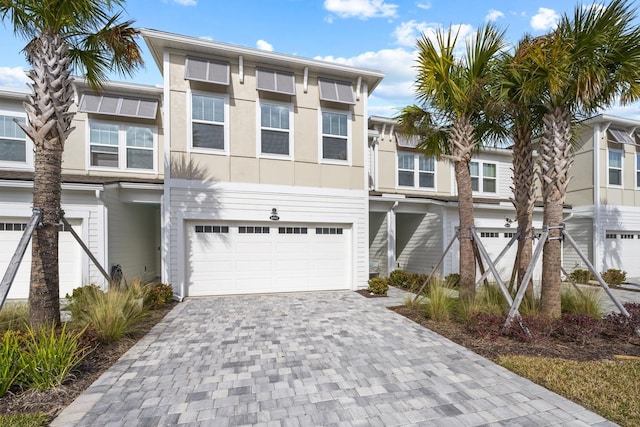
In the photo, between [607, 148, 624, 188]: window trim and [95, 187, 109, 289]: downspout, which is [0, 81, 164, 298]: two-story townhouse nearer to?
[95, 187, 109, 289]: downspout

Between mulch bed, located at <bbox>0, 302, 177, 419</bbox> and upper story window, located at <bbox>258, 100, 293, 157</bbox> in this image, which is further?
upper story window, located at <bbox>258, 100, 293, 157</bbox>

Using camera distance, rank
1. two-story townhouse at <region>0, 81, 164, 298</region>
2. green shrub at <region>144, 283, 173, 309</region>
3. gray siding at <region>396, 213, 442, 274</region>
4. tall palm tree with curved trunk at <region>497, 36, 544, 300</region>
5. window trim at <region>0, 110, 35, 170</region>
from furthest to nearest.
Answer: gray siding at <region>396, 213, 442, 274</region>, window trim at <region>0, 110, 35, 170</region>, two-story townhouse at <region>0, 81, 164, 298</region>, green shrub at <region>144, 283, 173, 309</region>, tall palm tree with curved trunk at <region>497, 36, 544, 300</region>

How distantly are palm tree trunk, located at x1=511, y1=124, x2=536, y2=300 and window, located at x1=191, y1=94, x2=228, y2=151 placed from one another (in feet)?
25.6

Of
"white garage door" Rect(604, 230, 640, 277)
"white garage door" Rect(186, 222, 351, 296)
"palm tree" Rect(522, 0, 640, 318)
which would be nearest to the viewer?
"palm tree" Rect(522, 0, 640, 318)

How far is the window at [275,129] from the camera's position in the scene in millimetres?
9500

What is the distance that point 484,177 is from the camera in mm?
15219

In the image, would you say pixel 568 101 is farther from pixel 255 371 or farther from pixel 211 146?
pixel 211 146

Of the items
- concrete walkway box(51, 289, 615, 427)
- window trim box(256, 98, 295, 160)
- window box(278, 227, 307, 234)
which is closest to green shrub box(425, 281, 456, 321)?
concrete walkway box(51, 289, 615, 427)

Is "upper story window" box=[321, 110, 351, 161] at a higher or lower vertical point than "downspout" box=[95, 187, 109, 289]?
higher

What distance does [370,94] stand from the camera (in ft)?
35.7

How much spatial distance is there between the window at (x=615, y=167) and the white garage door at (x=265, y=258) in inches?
525

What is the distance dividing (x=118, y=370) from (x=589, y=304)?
8.67m

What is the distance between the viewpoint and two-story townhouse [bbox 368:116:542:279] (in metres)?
11.9

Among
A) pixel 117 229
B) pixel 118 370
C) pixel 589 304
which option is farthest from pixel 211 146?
pixel 589 304
